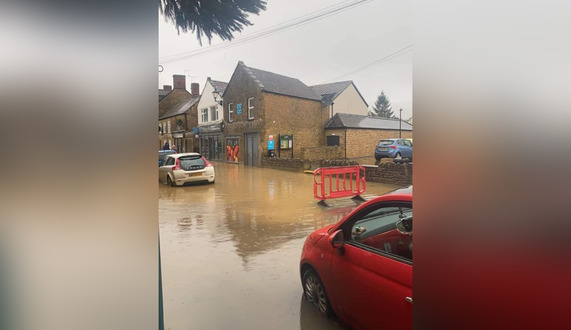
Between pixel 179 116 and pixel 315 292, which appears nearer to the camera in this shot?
pixel 315 292

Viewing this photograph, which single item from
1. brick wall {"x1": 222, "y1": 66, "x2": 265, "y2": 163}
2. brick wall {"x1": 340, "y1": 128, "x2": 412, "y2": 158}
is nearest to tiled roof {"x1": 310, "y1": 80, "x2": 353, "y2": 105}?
brick wall {"x1": 340, "y1": 128, "x2": 412, "y2": 158}

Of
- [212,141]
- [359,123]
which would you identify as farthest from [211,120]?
[359,123]

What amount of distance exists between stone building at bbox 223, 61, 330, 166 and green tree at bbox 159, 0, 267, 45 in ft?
59.3

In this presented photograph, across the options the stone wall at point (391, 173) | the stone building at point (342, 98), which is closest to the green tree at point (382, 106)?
the stone building at point (342, 98)

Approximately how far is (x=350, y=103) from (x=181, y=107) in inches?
670

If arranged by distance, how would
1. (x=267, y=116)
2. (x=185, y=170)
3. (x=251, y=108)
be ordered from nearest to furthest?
(x=185, y=170), (x=267, y=116), (x=251, y=108)

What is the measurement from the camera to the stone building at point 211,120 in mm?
25156

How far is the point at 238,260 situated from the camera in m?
4.24

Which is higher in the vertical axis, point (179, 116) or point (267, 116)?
point (179, 116)

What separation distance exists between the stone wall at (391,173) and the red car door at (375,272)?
8593mm

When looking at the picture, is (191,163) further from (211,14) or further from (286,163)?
(211,14)

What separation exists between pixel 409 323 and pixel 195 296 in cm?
205

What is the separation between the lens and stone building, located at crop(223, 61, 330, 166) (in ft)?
67.6

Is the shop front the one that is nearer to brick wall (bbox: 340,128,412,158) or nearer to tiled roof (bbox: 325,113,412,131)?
tiled roof (bbox: 325,113,412,131)
